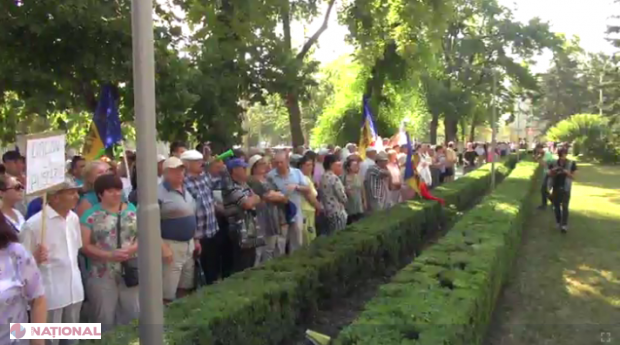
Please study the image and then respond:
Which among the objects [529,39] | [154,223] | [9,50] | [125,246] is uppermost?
[529,39]

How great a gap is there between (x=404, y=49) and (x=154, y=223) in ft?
50.9

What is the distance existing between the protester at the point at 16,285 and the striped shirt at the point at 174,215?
7.86ft

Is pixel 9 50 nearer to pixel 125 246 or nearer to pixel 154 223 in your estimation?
pixel 125 246

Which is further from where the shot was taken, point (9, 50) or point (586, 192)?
point (586, 192)

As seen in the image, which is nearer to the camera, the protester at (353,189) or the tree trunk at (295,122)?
the protester at (353,189)

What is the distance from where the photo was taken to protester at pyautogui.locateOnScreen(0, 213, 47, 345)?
303cm

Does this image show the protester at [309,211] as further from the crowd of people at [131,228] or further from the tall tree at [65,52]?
the tall tree at [65,52]

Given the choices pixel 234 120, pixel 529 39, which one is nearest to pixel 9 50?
pixel 234 120

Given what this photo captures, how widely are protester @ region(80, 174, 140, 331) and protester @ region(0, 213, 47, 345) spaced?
1.51m

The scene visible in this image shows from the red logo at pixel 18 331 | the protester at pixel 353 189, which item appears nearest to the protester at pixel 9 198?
the red logo at pixel 18 331

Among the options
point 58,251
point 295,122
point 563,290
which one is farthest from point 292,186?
point 295,122

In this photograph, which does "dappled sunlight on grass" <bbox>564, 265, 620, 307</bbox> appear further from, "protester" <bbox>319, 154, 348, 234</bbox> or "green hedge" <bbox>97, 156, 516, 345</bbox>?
"protester" <bbox>319, 154, 348, 234</bbox>

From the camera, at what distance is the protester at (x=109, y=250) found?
4.77 metres

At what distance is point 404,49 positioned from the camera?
17.4 meters
